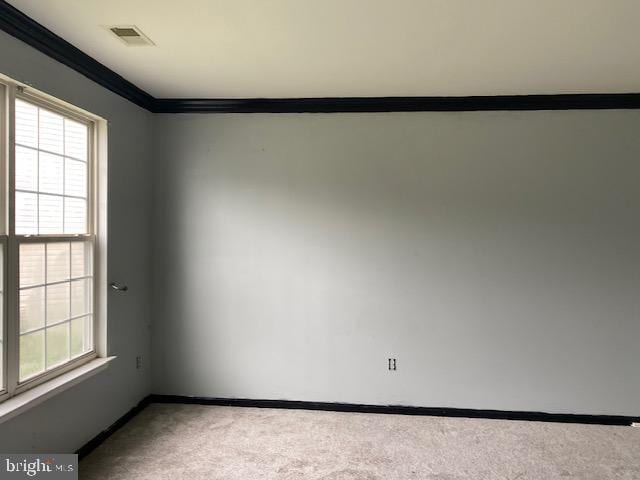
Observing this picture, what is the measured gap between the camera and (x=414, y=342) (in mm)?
3484

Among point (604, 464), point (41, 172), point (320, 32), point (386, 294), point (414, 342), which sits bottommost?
point (604, 464)

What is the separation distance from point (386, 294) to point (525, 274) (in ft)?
3.54

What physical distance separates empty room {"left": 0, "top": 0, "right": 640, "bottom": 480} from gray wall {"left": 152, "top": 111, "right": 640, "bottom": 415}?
2cm

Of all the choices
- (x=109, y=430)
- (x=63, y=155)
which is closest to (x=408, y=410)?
(x=109, y=430)

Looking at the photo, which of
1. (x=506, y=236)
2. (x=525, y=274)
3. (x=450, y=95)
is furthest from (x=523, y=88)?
(x=525, y=274)

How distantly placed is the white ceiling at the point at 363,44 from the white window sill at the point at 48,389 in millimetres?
1911

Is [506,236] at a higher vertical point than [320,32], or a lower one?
lower

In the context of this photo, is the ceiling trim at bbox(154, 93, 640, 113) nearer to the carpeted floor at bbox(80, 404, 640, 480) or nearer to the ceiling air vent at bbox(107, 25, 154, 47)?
the ceiling air vent at bbox(107, 25, 154, 47)

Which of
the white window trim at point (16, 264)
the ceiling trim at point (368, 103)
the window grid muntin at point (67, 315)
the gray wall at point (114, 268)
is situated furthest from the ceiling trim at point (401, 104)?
the window grid muntin at point (67, 315)

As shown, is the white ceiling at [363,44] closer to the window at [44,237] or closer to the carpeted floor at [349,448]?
the window at [44,237]

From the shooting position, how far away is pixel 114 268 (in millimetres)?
3109

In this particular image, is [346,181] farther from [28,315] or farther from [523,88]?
[28,315]

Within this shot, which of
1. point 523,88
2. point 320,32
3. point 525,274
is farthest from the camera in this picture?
point 525,274

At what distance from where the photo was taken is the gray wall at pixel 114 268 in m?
2.28
